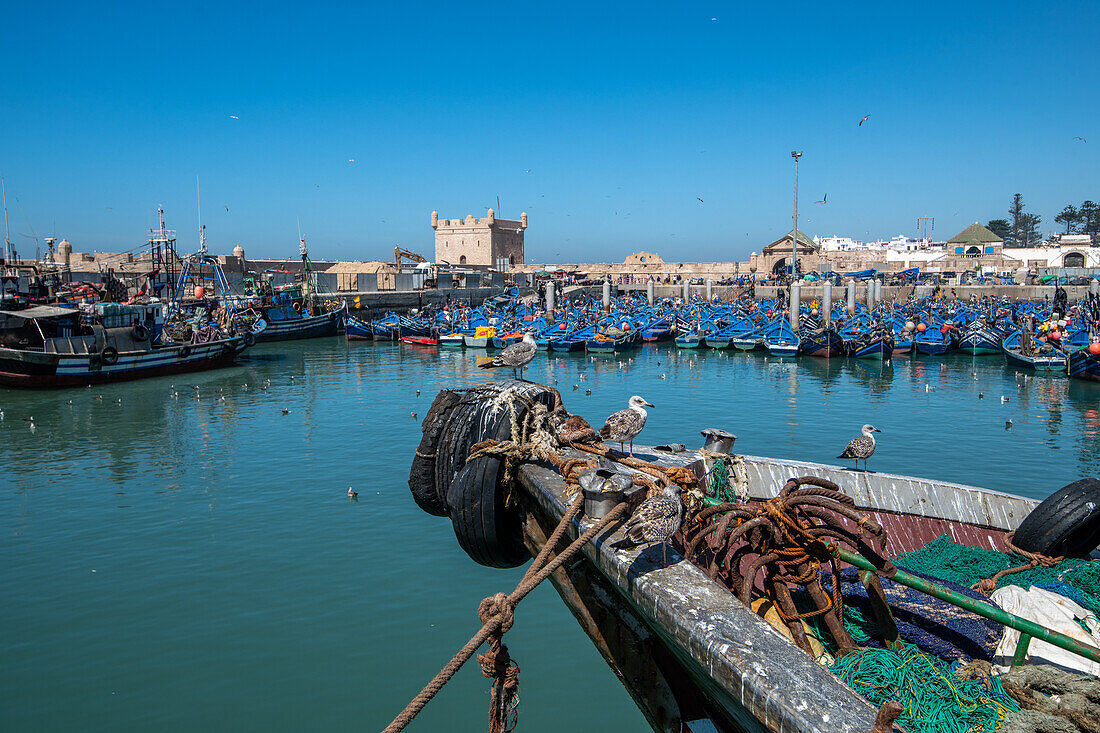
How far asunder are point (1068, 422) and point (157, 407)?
26252mm

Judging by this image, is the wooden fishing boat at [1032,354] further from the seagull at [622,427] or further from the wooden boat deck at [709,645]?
the wooden boat deck at [709,645]

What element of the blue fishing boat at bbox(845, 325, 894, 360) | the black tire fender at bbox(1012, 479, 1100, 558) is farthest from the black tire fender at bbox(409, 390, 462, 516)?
the blue fishing boat at bbox(845, 325, 894, 360)

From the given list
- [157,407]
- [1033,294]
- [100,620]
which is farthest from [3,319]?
[1033,294]

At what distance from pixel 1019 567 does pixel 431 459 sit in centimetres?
513

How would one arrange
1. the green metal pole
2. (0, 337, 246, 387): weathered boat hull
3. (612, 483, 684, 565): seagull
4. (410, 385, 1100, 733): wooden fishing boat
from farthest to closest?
(0, 337, 246, 387): weathered boat hull, (612, 483, 684, 565): seagull, the green metal pole, (410, 385, 1100, 733): wooden fishing boat

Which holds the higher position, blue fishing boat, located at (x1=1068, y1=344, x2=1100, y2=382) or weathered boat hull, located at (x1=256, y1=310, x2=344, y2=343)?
weathered boat hull, located at (x1=256, y1=310, x2=344, y2=343)

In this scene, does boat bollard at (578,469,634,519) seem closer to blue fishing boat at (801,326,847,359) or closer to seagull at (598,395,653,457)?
seagull at (598,395,653,457)

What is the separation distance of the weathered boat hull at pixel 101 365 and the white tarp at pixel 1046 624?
2715 centimetres

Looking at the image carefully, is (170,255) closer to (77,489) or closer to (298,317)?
(298,317)

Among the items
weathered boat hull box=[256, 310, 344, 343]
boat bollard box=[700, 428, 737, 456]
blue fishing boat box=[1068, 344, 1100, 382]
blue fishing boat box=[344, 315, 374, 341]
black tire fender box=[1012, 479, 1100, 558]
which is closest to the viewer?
black tire fender box=[1012, 479, 1100, 558]

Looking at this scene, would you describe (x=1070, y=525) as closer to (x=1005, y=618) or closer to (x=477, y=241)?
(x=1005, y=618)

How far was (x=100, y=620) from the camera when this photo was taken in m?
7.72

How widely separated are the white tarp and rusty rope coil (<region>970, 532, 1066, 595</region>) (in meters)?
0.83

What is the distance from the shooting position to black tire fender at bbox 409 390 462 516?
260 inches
